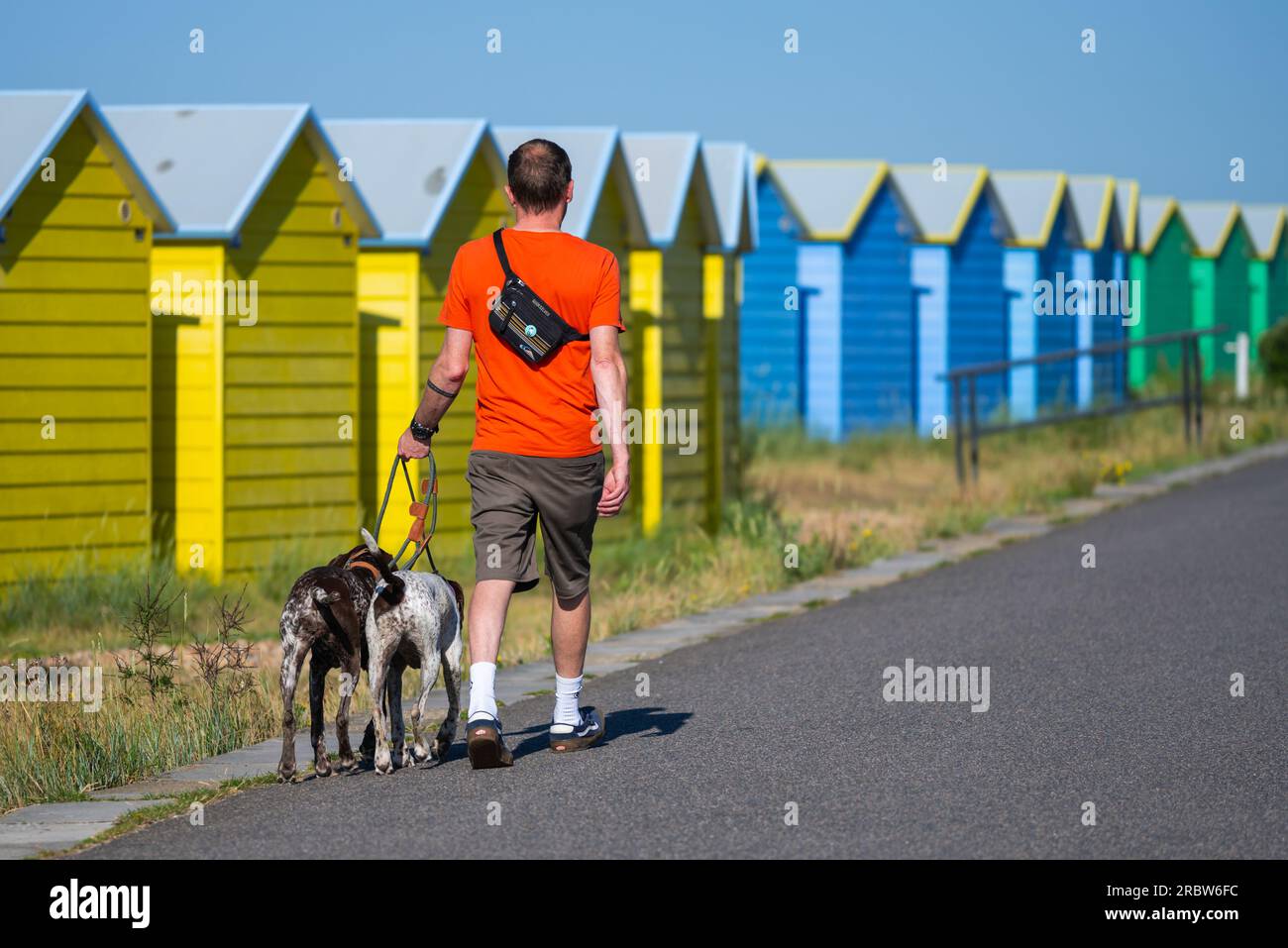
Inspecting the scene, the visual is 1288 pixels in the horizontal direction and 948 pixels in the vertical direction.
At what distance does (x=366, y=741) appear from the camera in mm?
6504

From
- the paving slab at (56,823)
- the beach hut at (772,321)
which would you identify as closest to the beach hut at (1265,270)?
the beach hut at (772,321)

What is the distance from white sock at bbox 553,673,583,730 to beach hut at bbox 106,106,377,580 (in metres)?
6.45

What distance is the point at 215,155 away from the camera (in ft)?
44.2

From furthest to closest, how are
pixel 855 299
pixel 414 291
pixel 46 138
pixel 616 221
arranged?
pixel 855 299, pixel 616 221, pixel 414 291, pixel 46 138

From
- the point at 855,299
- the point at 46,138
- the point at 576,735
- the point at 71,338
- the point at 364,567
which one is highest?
the point at 855,299

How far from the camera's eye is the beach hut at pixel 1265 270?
Answer: 4178 cm

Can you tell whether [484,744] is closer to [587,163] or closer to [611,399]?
[611,399]

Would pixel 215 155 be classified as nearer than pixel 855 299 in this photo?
Yes

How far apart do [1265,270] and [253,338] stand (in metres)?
33.8

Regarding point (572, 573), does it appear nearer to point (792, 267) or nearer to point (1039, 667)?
point (1039, 667)

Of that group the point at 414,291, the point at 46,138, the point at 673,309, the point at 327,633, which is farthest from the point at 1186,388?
the point at 327,633

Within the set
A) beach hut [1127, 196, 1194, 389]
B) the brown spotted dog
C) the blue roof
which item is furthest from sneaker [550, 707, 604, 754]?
beach hut [1127, 196, 1194, 389]

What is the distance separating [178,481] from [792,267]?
1618 cm

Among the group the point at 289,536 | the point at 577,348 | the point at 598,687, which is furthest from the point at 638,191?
the point at 577,348
